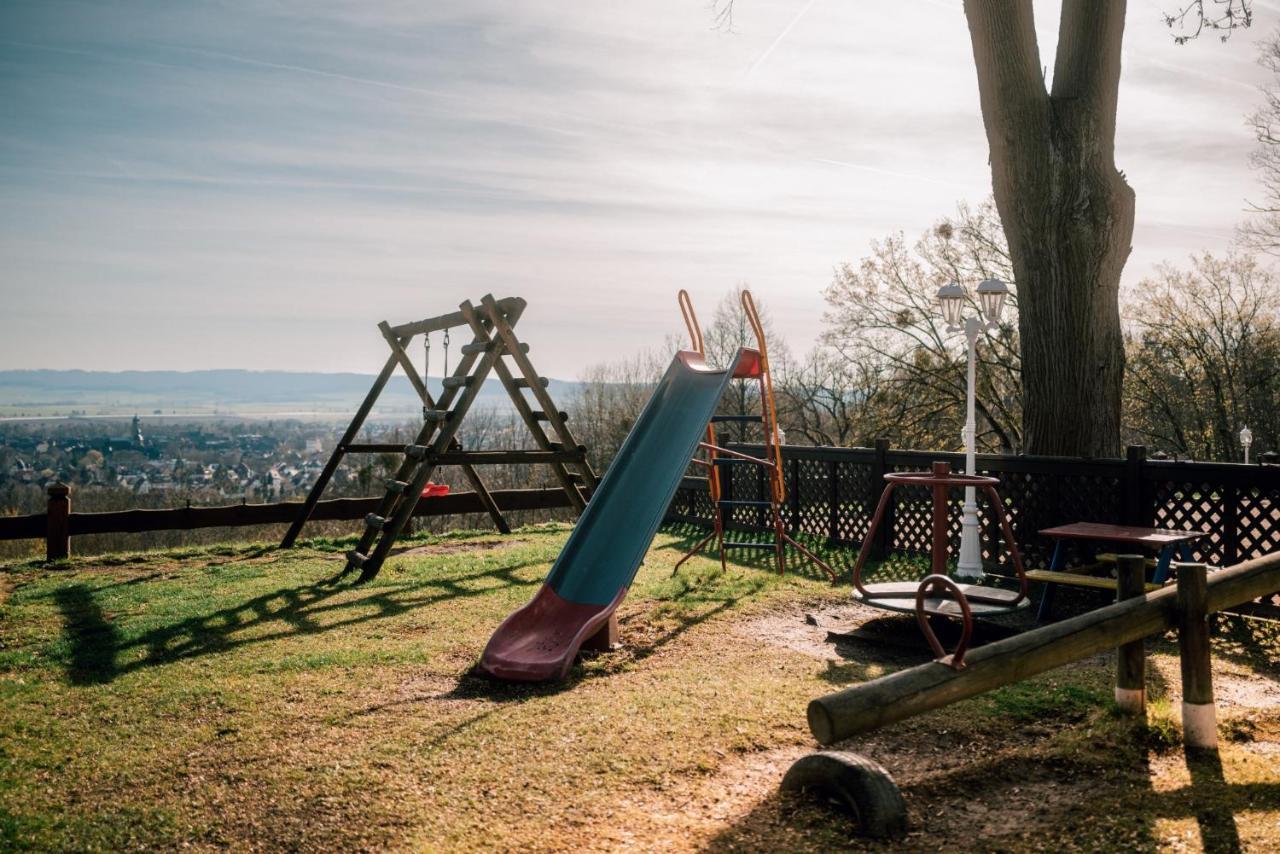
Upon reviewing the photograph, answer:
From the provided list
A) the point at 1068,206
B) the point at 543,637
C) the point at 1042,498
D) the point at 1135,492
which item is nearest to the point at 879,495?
the point at 1042,498

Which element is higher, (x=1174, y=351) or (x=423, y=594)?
(x=1174, y=351)

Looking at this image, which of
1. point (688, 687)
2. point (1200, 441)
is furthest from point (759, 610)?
point (1200, 441)

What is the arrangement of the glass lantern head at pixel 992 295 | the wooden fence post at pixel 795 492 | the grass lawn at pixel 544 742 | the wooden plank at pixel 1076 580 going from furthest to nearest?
the wooden fence post at pixel 795 492 < the glass lantern head at pixel 992 295 < the wooden plank at pixel 1076 580 < the grass lawn at pixel 544 742

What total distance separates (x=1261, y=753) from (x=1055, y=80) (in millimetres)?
6265

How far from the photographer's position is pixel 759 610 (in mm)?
7238

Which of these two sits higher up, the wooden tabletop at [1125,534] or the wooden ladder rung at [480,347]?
the wooden ladder rung at [480,347]

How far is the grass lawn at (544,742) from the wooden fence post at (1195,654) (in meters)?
0.11

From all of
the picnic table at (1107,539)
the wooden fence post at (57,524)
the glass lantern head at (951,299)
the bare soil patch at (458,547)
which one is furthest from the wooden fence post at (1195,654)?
the wooden fence post at (57,524)

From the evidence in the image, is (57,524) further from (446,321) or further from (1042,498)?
(1042,498)

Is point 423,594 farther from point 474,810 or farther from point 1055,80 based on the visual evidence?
point 1055,80

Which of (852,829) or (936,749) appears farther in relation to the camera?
(936,749)

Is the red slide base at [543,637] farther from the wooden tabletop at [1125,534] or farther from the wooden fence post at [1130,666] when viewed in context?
the wooden tabletop at [1125,534]

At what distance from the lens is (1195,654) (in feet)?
12.7

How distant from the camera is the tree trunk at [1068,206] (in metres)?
7.92
